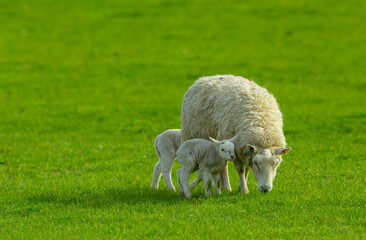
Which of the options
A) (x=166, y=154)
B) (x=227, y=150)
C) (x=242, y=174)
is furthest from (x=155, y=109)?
(x=227, y=150)

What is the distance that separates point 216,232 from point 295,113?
11479 millimetres

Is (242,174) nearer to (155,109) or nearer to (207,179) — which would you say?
(207,179)

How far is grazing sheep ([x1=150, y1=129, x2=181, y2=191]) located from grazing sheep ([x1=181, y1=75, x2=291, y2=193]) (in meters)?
0.25

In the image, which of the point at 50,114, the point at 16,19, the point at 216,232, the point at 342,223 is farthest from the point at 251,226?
the point at 16,19

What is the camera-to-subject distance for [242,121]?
963 cm

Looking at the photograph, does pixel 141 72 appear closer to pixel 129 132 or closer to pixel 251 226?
pixel 129 132

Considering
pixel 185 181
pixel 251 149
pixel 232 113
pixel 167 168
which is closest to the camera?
pixel 251 149

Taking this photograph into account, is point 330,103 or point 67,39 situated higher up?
point 67,39

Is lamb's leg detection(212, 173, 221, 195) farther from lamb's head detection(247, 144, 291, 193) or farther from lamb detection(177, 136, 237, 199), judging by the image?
lamb's head detection(247, 144, 291, 193)

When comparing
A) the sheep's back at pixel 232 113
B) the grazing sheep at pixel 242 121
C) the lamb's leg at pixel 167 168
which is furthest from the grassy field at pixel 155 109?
the sheep's back at pixel 232 113

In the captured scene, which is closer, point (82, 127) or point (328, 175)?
point (328, 175)

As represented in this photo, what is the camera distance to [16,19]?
34.1 m

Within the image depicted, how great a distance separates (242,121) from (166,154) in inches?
65.0


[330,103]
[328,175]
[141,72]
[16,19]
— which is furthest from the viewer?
[16,19]
